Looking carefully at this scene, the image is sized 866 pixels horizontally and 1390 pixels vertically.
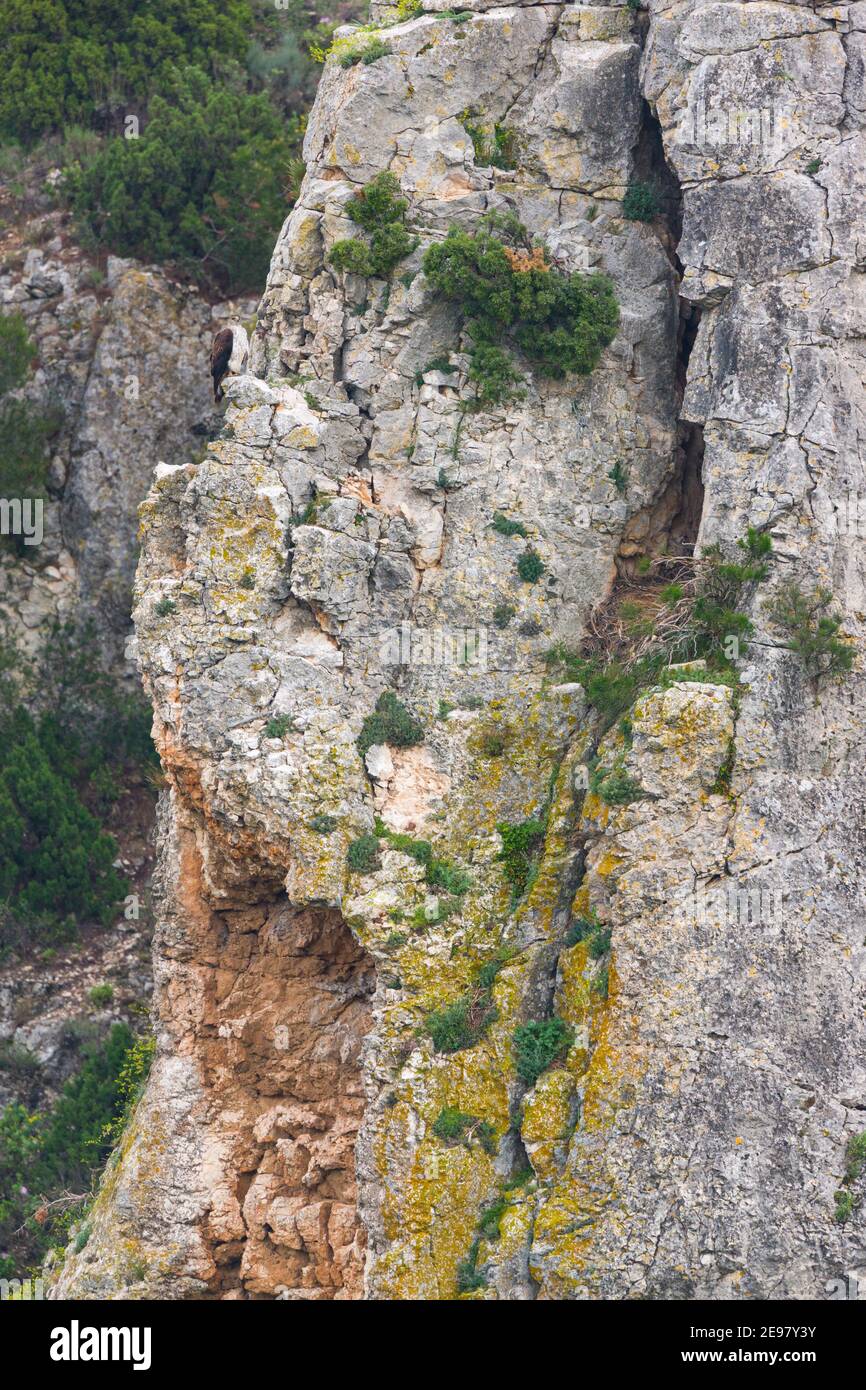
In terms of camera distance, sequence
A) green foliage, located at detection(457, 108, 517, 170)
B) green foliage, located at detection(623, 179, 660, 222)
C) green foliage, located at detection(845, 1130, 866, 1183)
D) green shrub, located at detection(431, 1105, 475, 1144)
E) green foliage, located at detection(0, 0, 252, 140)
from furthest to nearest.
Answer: green foliage, located at detection(0, 0, 252, 140)
green foliage, located at detection(457, 108, 517, 170)
green foliage, located at detection(623, 179, 660, 222)
green shrub, located at detection(431, 1105, 475, 1144)
green foliage, located at detection(845, 1130, 866, 1183)

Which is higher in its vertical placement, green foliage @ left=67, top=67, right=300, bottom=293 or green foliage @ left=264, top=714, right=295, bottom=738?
green foliage @ left=67, top=67, right=300, bottom=293

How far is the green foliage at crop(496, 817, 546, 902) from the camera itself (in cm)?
2606

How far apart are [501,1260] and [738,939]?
17.4ft

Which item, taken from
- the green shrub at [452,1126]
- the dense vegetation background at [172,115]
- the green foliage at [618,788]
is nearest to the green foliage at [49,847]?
the dense vegetation background at [172,115]

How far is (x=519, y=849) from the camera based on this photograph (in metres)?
26.2

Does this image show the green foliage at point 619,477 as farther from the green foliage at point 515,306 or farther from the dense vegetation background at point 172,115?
the dense vegetation background at point 172,115

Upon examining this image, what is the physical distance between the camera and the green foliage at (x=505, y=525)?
27484 mm

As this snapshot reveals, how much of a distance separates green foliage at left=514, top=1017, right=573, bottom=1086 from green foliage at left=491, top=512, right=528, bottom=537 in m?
7.75

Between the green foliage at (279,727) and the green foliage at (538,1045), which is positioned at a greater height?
the green foliage at (279,727)

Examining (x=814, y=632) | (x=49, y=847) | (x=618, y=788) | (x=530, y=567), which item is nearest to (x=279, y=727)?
(x=530, y=567)

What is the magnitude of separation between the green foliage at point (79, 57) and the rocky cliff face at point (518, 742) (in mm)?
14224

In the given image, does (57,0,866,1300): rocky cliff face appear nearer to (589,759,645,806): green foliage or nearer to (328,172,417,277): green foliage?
(589,759,645,806): green foliage

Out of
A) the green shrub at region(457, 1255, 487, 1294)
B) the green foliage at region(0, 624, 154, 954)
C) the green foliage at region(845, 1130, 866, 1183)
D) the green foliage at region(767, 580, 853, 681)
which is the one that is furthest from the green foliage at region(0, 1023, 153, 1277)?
the green foliage at region(767, 580, 853, 681)
